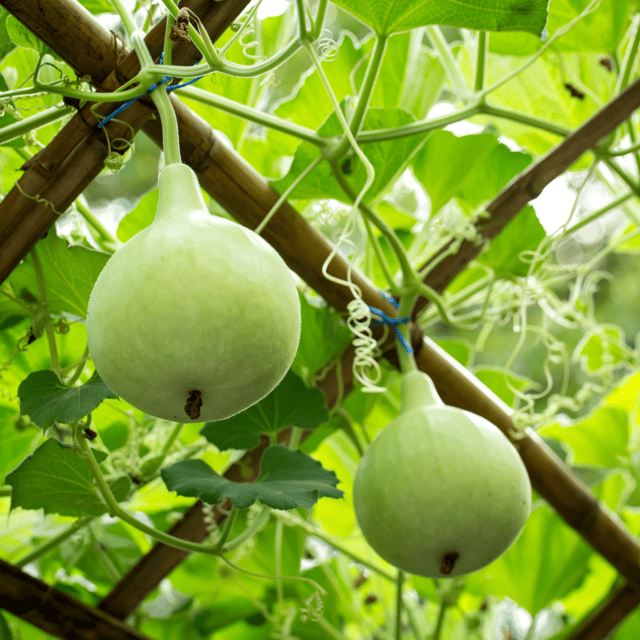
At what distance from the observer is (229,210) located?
0.56m

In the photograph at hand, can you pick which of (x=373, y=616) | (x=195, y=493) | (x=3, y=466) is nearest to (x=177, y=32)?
(x=195, y=493)

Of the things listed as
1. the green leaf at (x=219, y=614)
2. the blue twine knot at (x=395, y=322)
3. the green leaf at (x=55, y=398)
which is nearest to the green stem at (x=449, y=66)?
the blue twine knot at (x=395, y=322)

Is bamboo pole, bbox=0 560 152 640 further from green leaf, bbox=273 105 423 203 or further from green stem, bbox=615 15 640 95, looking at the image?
green stem, bbox=615 15 640 95

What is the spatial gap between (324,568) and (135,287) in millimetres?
601

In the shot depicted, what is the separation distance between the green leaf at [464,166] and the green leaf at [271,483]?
364 mm

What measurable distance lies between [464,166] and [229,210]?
29cm

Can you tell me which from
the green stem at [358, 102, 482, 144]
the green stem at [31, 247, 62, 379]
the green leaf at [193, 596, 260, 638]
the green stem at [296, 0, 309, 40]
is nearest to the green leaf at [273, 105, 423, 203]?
the green stem at [358, 102, 482, 144]

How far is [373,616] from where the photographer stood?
0.99 m

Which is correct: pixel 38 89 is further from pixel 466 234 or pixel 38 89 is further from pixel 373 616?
pixel 373 616

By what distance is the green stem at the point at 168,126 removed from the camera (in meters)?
0.41

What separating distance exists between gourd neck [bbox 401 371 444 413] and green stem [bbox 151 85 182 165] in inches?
11.2

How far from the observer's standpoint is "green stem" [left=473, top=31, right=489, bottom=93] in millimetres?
617

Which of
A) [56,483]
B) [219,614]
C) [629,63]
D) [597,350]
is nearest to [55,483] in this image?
[56,483]

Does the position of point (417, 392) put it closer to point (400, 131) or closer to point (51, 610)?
point (400, 131)
